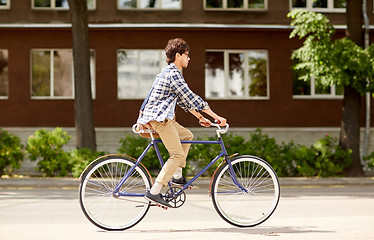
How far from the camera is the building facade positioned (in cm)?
2381

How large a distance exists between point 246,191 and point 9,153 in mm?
10077

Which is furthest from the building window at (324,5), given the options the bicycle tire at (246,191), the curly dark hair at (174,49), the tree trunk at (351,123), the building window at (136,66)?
the bicycle tire at (246,191)

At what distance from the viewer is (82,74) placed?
16.4 meters

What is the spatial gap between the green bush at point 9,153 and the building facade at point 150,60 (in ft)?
25.7

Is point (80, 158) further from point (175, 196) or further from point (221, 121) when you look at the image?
point (221, 121)

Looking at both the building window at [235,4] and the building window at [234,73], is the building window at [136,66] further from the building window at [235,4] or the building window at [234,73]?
the building window at [235,4]

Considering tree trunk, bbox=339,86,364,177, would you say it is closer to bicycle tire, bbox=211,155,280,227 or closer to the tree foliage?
the tree foliage

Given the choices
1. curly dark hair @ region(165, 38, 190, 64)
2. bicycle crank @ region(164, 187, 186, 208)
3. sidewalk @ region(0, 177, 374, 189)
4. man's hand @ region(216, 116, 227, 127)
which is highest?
curly dark hair @ region(165, 38, 190, 64)

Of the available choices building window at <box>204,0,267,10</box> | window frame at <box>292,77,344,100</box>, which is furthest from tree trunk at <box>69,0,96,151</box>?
window frame at <box>292,77,344,100</box>

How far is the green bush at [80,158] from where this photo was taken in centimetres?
1519

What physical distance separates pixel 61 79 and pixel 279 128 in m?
8.43

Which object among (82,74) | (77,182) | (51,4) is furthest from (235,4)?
(77,182)

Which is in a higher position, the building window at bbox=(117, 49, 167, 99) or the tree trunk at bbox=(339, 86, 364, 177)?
the building window at bbox=(117, 49, 167, 99)

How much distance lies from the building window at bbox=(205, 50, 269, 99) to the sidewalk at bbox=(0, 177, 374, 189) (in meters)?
9.11
